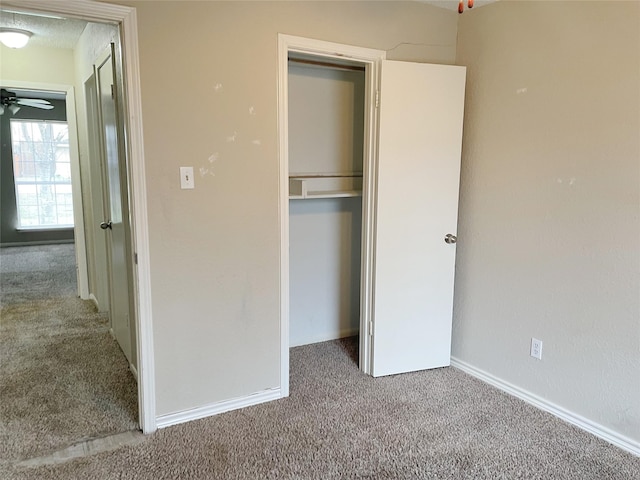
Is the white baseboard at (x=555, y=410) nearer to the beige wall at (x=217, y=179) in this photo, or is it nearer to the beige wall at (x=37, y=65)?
the beige wall at (x=217, y=179)

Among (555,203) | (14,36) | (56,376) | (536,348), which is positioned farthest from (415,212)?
(14,36)

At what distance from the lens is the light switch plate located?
2188mm

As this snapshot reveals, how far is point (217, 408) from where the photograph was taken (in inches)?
96.9

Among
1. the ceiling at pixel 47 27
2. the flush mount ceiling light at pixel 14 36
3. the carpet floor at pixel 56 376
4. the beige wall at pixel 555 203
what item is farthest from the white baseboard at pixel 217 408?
the flush mount ceiling light at pixel 14 36

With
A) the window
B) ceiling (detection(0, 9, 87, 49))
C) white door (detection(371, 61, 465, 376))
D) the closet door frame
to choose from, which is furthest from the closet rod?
the window

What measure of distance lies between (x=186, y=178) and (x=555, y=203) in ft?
6.29

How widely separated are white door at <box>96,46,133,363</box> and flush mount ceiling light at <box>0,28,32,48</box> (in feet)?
2.87

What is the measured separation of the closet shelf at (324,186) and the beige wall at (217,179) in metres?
0.57

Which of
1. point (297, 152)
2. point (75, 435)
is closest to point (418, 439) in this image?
point (75, 435)

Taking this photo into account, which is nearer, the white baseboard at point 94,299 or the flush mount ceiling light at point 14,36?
the flush mount ceiling light at point 14,36

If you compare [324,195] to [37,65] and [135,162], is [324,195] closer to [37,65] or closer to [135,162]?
[135,162]

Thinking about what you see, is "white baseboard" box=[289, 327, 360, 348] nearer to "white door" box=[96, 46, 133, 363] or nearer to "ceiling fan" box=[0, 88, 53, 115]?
"white door" box=[96, 46, 133, 363]

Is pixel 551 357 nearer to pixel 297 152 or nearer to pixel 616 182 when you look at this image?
pixel 616 182

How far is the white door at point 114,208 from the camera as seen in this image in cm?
276
